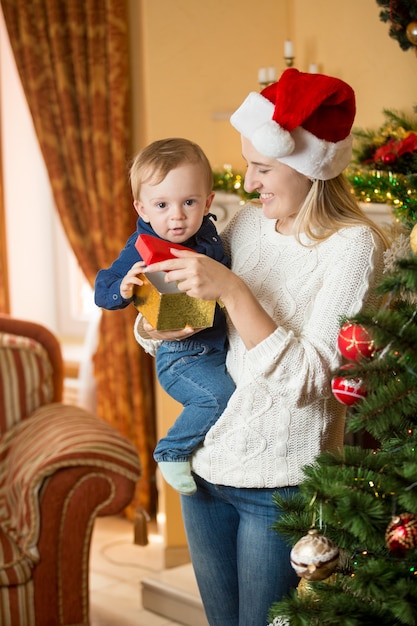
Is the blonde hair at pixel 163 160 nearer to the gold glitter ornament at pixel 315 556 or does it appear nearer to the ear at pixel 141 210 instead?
the ear at pixel 141 210

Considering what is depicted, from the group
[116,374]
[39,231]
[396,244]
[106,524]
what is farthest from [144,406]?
[396,244]

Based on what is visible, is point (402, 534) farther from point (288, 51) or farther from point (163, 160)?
point (288, 51)

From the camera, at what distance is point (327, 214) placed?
4.99 ft

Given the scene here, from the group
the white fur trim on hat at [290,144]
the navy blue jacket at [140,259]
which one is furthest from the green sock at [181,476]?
the white fur trim on hat at [290,144]

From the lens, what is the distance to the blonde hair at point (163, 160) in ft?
5.08

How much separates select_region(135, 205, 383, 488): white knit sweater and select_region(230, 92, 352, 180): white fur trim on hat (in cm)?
12

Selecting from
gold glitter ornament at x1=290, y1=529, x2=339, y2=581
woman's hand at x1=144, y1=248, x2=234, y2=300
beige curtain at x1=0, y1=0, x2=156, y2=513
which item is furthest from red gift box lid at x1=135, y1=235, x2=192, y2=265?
beige curtain at x1=0, y1=0, x2=156, y2=513

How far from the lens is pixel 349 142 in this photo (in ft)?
5.08

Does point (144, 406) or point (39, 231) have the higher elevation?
point (39, 231)

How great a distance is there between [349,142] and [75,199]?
2486 millimetres

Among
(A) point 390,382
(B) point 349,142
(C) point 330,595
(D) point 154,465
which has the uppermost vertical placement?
(B) point 349,142

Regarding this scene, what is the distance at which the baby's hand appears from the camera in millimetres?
1516

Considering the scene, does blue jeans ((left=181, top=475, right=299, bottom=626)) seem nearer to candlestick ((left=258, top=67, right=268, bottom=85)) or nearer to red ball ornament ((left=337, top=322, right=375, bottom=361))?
red ball ornament ((left=337, top=322, right=375, bottom=361))

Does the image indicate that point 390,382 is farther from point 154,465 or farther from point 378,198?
point 154,465
